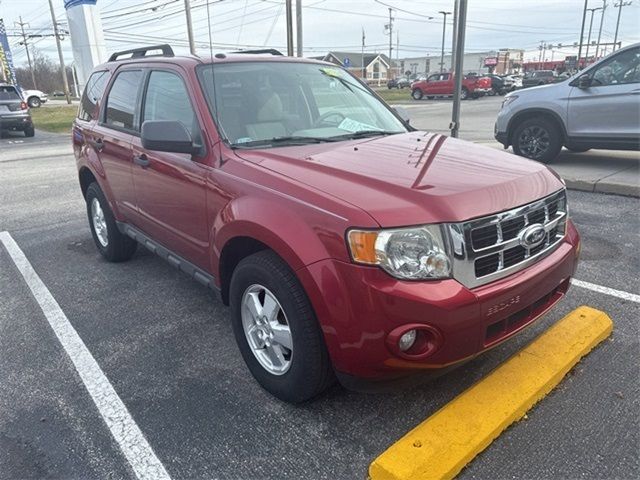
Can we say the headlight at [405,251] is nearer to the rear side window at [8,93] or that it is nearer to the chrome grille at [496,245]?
the chrome grille at [496,245]

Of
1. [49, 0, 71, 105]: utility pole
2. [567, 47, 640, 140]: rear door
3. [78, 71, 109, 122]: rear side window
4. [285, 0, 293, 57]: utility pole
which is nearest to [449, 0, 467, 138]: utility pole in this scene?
[567, 47, 640, 140]: rear door

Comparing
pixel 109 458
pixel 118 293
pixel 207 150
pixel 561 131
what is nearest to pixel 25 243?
pixel 118 293

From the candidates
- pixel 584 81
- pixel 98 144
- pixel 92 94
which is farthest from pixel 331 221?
A: pixel 584 81

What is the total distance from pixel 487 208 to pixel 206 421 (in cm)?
174

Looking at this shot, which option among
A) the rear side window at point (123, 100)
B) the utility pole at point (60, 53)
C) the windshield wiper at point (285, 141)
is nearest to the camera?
the windshield wiper at point (285, 141)

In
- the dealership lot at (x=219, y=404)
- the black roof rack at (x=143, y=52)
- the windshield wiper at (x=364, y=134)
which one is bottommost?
the dealership lot at (x=219, y=404)

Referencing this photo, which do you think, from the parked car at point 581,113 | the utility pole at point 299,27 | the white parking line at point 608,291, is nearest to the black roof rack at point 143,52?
the white parking line at point 608,291

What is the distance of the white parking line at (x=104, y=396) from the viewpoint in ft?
7.60

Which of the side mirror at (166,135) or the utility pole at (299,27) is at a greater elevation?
the utility pole at (299,27)

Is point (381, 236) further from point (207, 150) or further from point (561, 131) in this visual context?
point (561, 131)

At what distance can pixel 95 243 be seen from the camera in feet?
17.0

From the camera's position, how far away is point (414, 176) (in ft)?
8.03

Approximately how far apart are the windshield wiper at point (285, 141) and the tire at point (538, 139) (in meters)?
6.41

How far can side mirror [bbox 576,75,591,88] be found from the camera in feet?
25.6
